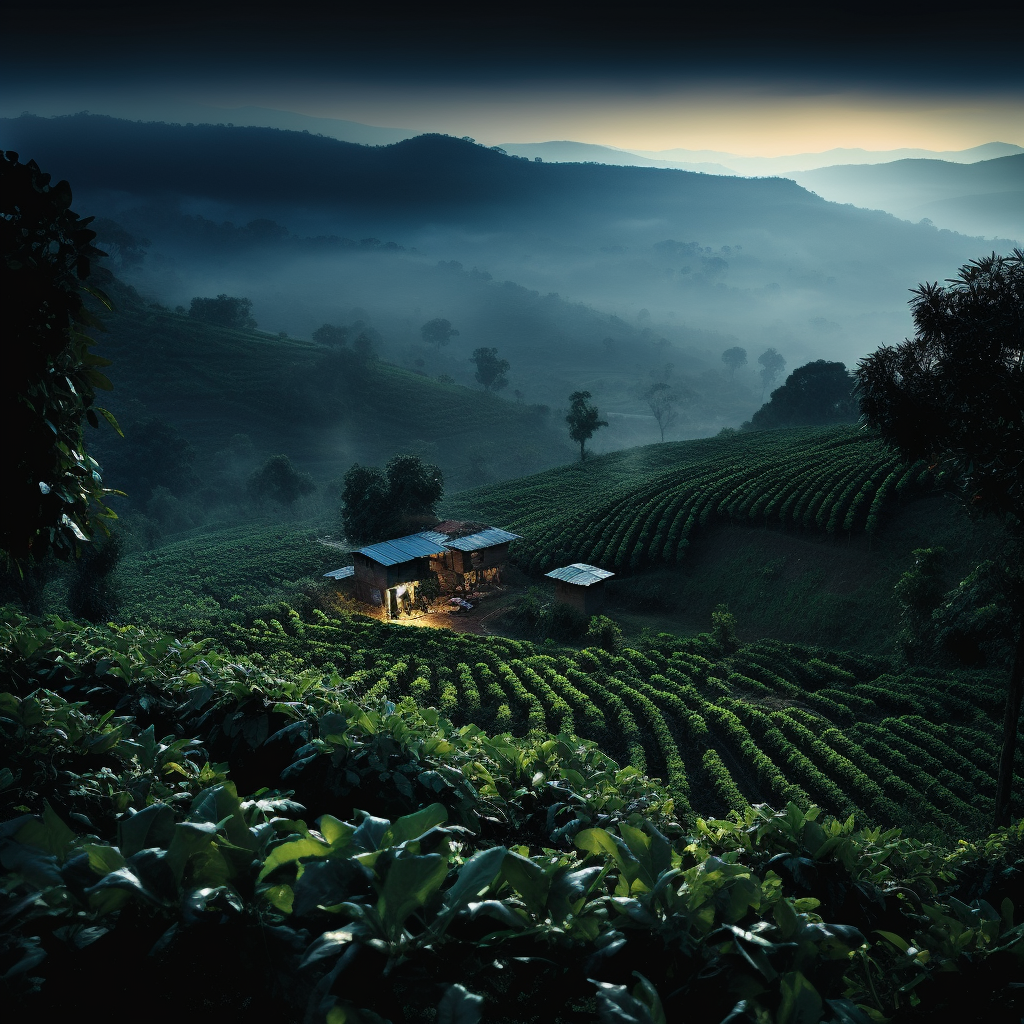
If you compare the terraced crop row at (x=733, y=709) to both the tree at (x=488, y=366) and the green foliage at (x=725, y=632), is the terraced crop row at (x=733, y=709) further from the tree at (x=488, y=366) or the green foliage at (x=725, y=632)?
the tree at (x=488, y=366)

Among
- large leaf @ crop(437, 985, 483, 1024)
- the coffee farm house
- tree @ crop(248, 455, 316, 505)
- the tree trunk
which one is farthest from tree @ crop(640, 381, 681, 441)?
large leaf @ crop(437, 985, 483, 1024)

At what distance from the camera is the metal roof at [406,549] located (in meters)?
29.1

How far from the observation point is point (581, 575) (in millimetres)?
27531

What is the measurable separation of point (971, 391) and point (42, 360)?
36.8 feet

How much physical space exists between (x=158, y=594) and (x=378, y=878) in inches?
1431

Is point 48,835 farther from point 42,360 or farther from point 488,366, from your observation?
point 488,366

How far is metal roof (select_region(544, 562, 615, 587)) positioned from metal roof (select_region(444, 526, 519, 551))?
4.61 meters

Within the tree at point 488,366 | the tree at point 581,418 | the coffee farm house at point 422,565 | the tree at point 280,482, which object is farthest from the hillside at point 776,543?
the tree at point 488,366

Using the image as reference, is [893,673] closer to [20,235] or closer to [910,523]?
[910,523]

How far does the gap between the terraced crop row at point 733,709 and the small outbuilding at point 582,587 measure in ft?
13.6

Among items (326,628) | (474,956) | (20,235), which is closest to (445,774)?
(474,956)

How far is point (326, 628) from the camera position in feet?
78.4

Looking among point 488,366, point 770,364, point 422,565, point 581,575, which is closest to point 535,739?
point 581,575

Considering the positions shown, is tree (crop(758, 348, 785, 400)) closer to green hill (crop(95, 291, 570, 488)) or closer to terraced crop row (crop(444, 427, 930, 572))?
green hill (crop(95, 291, 570, 488))
